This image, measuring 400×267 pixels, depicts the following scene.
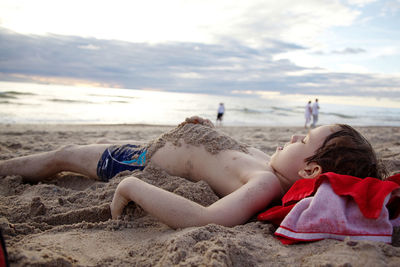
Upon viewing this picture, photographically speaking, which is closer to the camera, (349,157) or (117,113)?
(349,157)

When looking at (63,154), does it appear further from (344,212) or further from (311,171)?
Answer: (344,212)

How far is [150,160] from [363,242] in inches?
65.8

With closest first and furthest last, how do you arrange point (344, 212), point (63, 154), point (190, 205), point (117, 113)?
1. point (344, 212)
2. point (190, 205)
3. point (63, 154)
4. point (117, 113)

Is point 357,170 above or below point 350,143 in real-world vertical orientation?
below

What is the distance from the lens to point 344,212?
4.63 feet

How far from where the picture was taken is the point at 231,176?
82.6 inches

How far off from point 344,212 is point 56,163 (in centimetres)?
246

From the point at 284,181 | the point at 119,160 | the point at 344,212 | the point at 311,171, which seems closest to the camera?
the point at 344,212

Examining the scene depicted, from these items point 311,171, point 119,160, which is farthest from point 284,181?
point 119,160

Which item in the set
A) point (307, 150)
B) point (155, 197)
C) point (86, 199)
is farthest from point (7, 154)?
point (307, 150)

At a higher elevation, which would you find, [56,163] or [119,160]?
[119,160]

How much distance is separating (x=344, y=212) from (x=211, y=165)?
105 centimetres

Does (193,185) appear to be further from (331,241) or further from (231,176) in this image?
(331,241)

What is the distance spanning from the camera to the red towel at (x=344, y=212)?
1364 mm
